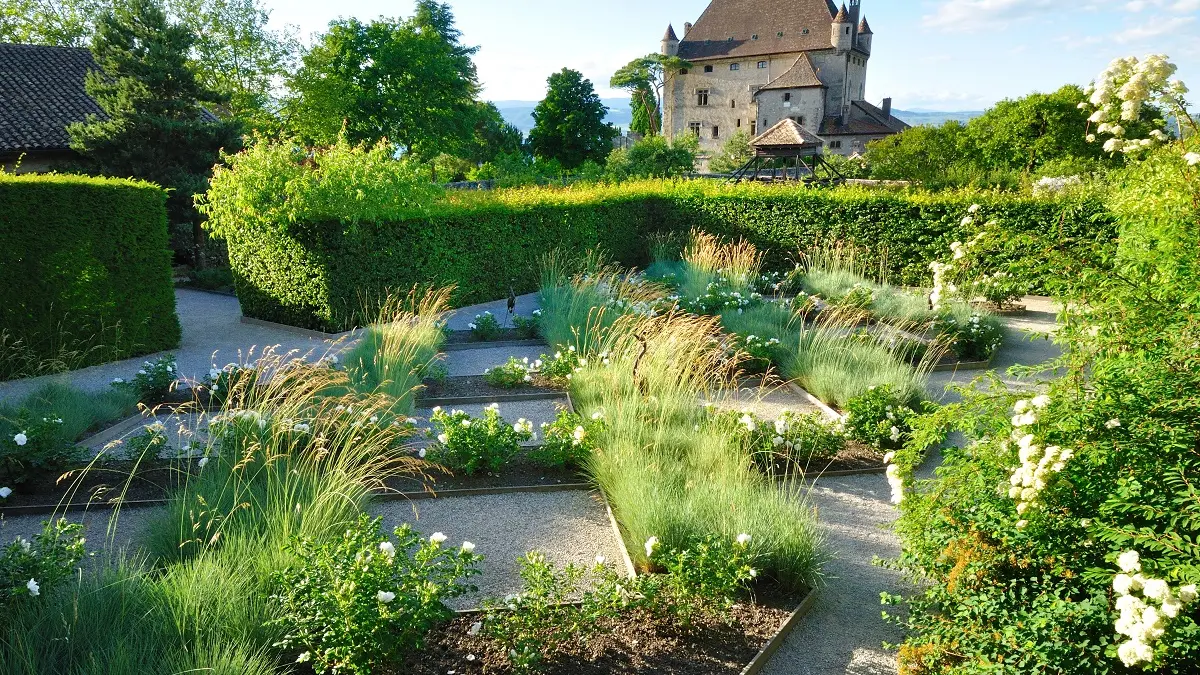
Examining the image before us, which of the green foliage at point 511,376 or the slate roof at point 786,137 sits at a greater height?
the slate roof at point 786,137

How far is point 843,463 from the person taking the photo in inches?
201

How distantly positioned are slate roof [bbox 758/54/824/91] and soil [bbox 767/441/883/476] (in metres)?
45.1

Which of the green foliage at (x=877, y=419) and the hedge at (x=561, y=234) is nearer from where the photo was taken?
the green foliage at (x=877, y=419)

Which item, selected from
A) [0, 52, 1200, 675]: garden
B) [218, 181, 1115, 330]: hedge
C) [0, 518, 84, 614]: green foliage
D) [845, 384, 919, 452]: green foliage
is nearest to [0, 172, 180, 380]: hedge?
[0, 52, 1200, 675]: garden

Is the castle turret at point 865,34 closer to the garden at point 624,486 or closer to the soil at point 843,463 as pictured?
the garden at point 624,486

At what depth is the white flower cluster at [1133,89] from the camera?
13.2 ft

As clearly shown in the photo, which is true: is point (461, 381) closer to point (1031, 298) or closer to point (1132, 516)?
point (1132, 516)

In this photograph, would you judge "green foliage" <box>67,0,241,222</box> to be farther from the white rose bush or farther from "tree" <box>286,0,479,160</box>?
"tree" <box>286,0,479,160</box>

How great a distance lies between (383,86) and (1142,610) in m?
36.9

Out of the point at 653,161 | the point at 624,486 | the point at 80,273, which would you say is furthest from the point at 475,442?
the point at 653,161

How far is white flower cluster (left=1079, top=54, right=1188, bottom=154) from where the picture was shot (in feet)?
13.2

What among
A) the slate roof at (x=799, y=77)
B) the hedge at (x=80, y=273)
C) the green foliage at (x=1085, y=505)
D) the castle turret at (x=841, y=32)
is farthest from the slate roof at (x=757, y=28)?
the green foliage at (x=1085, y=505)

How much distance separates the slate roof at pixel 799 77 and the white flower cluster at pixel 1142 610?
4803cm

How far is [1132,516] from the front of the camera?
2553 millimetres
